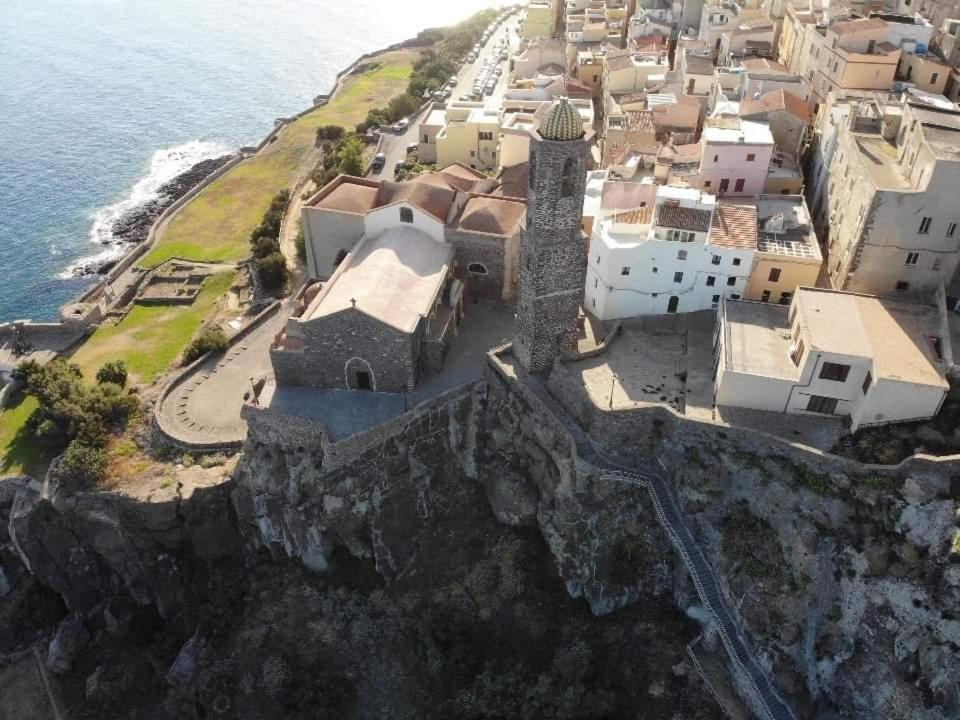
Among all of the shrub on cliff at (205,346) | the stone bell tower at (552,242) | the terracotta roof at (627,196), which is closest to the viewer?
the stone bell tower at (552,242)

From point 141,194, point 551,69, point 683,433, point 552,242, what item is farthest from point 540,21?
point 683,433

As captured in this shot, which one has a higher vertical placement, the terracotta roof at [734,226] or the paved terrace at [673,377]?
the terracotta roof at [734,226]

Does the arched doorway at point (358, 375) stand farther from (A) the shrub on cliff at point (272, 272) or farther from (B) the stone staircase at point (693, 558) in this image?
(A) the shrub on cliff at point (272, 272)

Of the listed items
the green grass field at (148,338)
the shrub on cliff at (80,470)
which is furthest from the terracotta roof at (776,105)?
the shrub on cliff at (80,470)

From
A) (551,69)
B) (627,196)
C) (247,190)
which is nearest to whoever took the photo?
(627,196)

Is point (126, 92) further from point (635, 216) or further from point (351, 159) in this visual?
point (635, 216)

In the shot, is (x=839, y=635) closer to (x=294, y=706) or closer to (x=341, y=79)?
(x=294, y=706)
